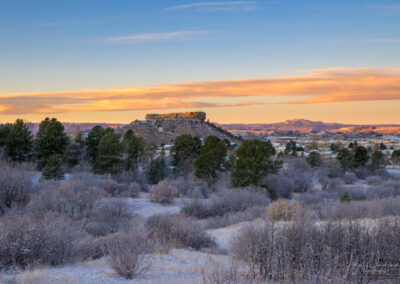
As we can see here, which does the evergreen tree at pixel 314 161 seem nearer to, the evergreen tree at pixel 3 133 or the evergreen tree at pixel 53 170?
the evergreen tree at pixel 53 170

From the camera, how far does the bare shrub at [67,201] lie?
1775 cm

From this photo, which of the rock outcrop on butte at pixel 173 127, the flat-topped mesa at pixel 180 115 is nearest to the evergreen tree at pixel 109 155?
the rock outcrop on butte at pixel 173 127

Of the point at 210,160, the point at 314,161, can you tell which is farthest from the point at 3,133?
the point at 314,161

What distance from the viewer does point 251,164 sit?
26.9 metres

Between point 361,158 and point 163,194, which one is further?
point 361,158

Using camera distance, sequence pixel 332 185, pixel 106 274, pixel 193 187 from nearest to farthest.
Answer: pixel 106 274, pixel 193 187, pixel 332 185

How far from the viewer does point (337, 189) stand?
34531 mm

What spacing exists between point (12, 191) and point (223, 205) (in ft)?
36.9

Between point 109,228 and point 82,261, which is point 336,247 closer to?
point 82,261

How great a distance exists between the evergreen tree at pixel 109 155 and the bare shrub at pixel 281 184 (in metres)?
13.3

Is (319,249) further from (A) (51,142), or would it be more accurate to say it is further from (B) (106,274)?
(A) (51,142)

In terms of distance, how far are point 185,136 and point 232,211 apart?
18395 mm

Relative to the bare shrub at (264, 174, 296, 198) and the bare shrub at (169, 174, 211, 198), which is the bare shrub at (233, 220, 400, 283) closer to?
the bare shrub at (169, 174, 211, 198)

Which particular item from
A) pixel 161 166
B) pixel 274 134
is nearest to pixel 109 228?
pixel 161 166
